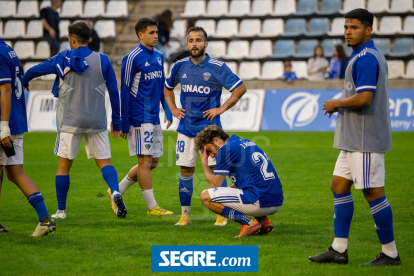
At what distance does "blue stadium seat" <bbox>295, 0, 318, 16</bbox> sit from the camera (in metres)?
18.2

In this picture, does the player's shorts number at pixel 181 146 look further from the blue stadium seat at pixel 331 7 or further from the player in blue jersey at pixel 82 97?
the blue stadium seat at pixel 331 7

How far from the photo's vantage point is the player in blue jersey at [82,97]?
Result: 550 centimetres

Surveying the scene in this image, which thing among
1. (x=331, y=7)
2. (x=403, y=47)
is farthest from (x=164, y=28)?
(x=403, y=47)

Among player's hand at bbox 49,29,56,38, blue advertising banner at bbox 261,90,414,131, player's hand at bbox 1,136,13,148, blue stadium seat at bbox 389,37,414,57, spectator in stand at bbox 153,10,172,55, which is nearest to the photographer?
player's hand at bbox 1,136,13,148

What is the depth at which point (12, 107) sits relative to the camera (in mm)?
5020

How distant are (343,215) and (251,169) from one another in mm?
1088

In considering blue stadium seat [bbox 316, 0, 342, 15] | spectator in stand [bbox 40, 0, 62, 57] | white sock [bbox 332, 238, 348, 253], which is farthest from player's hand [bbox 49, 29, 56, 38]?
white sock [bbox 332, 238, 348, 253]

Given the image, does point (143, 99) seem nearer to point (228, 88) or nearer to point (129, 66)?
point (129, 66)

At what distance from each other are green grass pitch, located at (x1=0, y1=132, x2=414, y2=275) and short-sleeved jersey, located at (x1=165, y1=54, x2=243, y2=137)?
113cm

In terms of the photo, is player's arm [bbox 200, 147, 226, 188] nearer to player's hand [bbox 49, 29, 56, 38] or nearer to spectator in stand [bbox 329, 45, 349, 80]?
spectator in stand [bbox 329, 45, 349, 80]

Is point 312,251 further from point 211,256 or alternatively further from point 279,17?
point 279,17

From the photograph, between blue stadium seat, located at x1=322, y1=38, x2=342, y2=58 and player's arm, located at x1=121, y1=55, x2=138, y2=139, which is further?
blue stadium seat, located at x1=322, y1=38, x2=342, y2=58

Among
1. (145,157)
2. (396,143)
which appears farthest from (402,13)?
(145,157)

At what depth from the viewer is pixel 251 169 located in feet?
16.2
